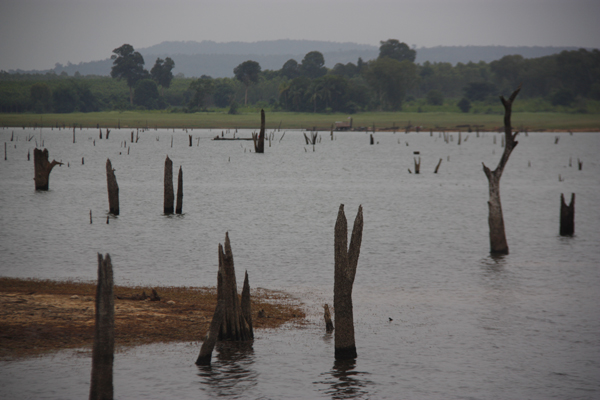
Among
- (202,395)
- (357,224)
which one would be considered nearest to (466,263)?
(357,224)

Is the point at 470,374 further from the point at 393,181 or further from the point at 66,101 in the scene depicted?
the point at 66,101

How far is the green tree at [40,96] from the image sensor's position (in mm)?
181375

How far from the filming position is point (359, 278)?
2133 cm

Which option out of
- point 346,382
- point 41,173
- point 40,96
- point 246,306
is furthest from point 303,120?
point 346,382

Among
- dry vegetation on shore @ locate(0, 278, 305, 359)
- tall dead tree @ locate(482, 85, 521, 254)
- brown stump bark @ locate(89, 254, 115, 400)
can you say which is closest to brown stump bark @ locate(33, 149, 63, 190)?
dry vegetation on shore @ locate(0, 278, 305, 359)

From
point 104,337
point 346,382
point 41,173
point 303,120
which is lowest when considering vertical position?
point 346,382

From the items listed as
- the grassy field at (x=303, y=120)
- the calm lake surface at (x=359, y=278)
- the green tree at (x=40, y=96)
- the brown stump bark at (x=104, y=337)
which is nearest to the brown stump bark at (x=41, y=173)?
the calm lake surface at (x=359, y=278)

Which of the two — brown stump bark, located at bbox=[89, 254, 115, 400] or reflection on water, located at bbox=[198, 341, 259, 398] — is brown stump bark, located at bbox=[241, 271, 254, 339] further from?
brown stump bark, located at bbox=[89, 254, 115, 400]

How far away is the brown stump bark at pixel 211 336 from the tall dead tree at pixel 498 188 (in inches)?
497

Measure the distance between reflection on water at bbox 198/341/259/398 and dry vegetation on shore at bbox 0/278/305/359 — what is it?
1078 mm

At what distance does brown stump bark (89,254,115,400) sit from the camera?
923 cm

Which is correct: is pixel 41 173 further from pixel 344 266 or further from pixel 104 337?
pixel 104 337

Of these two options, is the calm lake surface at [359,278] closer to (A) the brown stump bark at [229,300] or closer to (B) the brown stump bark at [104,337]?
(A) the brown stump bark at [229,300]

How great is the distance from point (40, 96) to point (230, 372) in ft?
624
